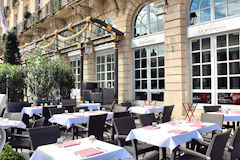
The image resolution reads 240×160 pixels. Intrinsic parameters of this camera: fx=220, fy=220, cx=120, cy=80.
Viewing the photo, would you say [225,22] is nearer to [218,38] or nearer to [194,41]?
[218,38]

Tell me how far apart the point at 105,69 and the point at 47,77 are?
394cm

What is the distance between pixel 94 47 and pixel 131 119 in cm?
1092

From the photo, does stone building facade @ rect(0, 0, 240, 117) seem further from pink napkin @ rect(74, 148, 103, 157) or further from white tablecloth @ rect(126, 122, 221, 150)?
pink napkin @ rect(74, 148, 103, 157)

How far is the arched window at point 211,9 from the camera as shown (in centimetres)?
862

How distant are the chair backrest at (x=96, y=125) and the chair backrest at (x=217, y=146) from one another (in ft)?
8.61

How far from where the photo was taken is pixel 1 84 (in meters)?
9.95

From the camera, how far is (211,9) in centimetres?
918

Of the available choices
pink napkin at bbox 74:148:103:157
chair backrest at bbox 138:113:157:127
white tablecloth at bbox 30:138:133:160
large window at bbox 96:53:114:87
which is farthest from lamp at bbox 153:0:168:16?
pink napkin at bbox 74:148:103:157

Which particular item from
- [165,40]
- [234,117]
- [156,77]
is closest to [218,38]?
[165,40]

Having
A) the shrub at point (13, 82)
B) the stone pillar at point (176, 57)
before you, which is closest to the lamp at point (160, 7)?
the stone pillar at point (176, 57)

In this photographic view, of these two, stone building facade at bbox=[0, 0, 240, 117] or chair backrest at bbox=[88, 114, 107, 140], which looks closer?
chair backrest at bbox=[88, 114, 107, 140]

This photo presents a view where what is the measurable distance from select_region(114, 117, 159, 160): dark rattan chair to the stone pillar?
17.5ft

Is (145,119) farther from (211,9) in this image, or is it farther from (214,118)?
(211,9)

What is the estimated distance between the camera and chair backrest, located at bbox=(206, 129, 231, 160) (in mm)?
3004
